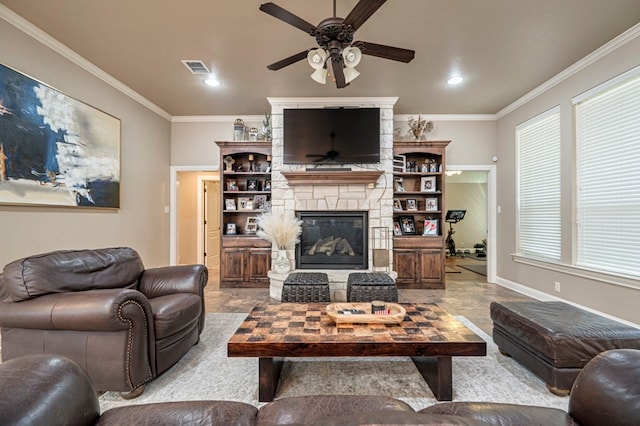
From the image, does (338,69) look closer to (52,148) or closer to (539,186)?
(52,148)

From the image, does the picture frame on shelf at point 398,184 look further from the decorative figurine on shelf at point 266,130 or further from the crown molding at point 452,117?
the decorative figurine on shelf at point 266,130

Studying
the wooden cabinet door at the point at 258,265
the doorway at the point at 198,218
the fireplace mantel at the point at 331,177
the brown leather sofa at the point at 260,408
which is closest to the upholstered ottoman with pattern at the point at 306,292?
the wooden cabinet door at the point at 258,265

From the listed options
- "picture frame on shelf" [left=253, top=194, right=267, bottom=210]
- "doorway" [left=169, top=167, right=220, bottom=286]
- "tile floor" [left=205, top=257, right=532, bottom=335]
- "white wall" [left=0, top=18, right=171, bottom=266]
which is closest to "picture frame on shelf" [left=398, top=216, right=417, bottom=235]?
"tile floor" [left=205, top=257, right=532, bottom=335]

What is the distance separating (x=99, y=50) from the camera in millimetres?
3049

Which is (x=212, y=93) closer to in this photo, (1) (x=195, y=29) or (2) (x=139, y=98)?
(2) (x=139, y=98)

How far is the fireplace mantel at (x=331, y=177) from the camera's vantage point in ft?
13.7

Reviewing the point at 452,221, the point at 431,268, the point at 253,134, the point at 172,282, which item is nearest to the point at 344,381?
the point at 172,282

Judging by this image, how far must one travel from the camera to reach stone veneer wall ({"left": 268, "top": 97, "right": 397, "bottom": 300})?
441cm

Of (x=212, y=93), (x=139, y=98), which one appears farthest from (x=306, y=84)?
(x=139, y=98)

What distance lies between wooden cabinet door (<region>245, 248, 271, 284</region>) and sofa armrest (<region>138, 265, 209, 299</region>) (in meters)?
2.06

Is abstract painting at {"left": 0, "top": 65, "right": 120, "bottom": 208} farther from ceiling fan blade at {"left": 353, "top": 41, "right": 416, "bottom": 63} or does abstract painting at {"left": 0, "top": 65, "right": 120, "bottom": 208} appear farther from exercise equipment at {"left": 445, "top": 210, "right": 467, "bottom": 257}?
exercise equipment at {"left": 445, "top": 210, "right": 467, "bottom": 257}

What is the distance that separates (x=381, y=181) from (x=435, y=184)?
1.08 metres

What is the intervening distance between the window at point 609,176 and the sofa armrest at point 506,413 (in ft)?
9.55

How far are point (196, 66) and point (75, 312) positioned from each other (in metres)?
2.94
